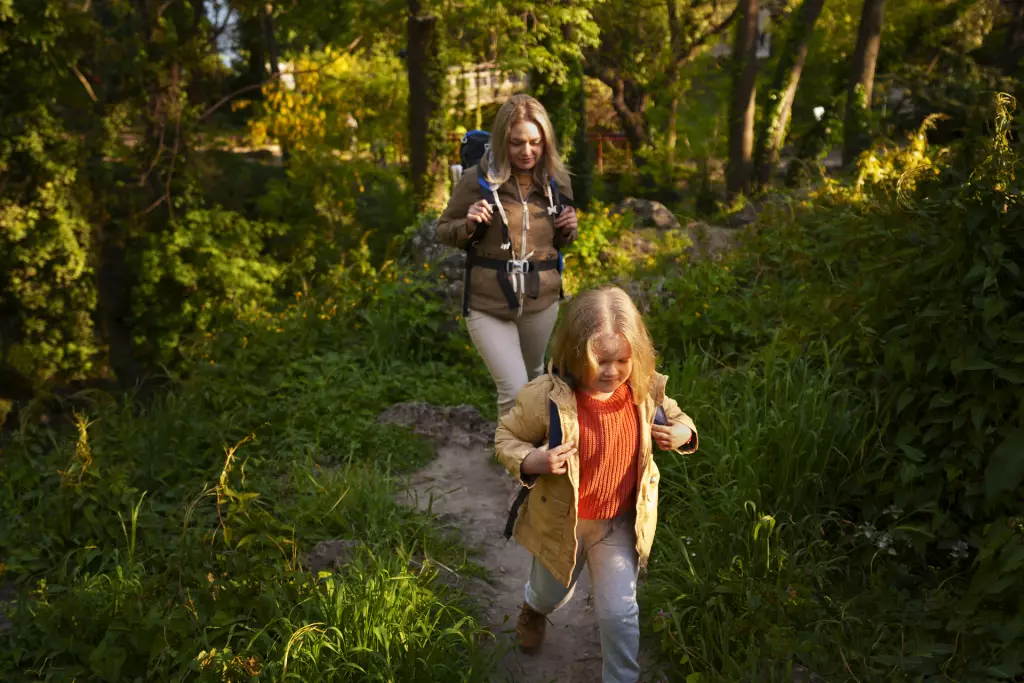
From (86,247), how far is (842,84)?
18.1 meters

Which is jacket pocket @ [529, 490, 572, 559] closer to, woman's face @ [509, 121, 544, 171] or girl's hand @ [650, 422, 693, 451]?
girl's hand @ [650, 422, 693, 451]

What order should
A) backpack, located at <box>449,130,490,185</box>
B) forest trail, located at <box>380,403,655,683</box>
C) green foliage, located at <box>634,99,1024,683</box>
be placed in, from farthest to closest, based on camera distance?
backpack, located at <box>449,130,490,185</box> < forest trail, located at <box>380,403,655,683</box> < green foliage, located at <box>634,99,1024,683</box>

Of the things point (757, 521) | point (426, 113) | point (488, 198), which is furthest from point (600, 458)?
point (426, 113)

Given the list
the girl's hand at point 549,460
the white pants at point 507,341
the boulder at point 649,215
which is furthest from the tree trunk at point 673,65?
the girl's hand at point 549,460

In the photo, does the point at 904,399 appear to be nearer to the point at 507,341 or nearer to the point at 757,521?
the point at 757,521

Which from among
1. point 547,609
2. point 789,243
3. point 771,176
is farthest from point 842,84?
point 547,609

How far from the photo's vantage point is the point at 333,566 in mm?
4363

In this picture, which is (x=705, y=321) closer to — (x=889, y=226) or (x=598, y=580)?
(x=889, y=226)

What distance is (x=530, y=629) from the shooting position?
3.69 metres

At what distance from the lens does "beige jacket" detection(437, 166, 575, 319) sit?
4.64m

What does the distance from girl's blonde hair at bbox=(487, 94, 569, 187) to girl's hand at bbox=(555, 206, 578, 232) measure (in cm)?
18

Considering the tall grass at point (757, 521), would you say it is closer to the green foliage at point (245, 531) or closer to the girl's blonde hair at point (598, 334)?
the green foliage at point (245, 531)

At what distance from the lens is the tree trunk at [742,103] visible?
56.3 ft

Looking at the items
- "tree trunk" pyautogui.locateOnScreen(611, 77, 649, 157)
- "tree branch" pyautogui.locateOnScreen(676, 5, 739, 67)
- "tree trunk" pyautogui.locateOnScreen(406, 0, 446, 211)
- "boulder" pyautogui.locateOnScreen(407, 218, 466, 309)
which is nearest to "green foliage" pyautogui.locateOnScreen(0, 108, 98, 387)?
"tree trunk" pyautogui.locateOnScreen(406, 0, 446, 211)
